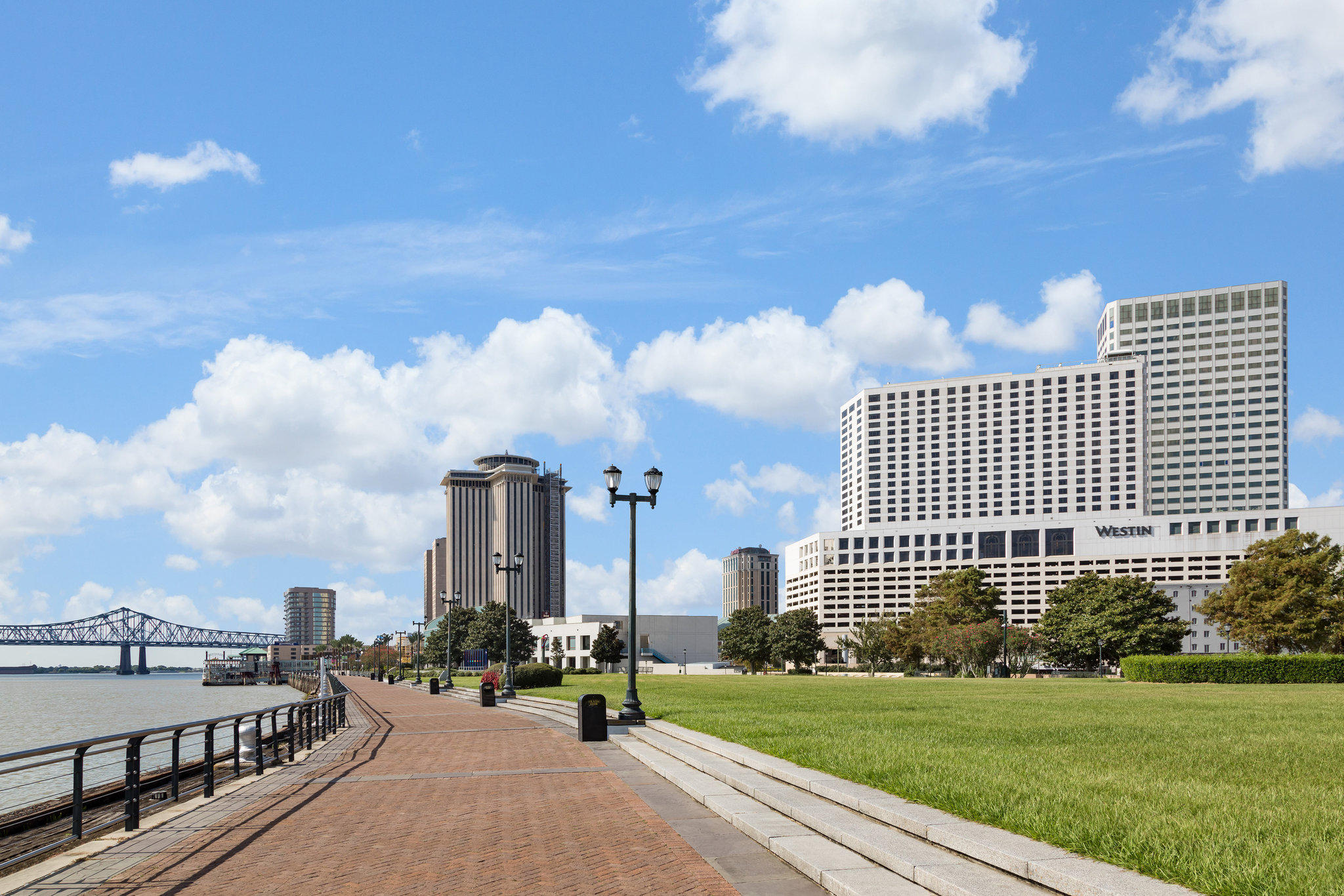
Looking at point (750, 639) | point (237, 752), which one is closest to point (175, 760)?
point (237, 752)

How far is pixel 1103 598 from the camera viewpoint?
282ft

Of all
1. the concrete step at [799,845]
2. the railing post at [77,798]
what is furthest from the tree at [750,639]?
the railing post at [77,798]

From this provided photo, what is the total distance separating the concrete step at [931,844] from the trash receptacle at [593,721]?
8117mm

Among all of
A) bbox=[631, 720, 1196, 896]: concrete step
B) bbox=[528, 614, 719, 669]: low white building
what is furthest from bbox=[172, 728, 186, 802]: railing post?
bbox=[528, 614, 719, 669]: low white building

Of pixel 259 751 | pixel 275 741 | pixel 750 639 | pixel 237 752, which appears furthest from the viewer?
pixel 750 639

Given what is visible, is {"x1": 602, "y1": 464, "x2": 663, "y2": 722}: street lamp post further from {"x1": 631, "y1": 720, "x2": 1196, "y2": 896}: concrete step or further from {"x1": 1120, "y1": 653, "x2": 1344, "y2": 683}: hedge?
{"x1": 1120, "y1": 653, "x2": 1344, "y2": 683}: hedge

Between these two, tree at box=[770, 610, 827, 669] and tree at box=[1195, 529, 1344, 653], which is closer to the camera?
tree at box=[1195, 529, 1344, 653]

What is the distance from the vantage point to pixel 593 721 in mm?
21547

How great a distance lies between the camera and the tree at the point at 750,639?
406 ft

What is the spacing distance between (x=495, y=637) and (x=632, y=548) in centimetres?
9477

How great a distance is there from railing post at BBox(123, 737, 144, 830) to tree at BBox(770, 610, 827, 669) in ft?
356

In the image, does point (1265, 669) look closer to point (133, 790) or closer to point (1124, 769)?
point (1124, 769)

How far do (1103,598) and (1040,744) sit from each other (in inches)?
3036

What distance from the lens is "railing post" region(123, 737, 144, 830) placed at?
37.6ft
